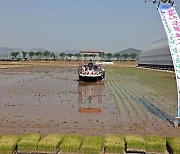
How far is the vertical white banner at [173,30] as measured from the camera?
1012cm

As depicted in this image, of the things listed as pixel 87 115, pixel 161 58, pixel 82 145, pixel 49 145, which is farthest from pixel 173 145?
pixel 161 58

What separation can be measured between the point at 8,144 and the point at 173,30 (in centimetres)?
685

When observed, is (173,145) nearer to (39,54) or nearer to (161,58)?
(161,58)

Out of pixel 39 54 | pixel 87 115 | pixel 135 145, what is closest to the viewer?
pixel 135 145

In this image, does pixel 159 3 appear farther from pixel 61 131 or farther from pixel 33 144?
pixel 33 144

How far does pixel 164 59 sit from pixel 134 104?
1587 inches

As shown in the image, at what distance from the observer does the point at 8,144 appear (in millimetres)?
6684

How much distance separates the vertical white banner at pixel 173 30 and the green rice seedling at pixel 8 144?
6.10 meters

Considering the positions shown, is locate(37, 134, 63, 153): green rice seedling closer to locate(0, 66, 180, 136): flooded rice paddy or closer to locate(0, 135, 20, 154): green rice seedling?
locate(0, 135, 20, 154): green rice seedling

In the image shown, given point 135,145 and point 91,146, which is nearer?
point 91,146

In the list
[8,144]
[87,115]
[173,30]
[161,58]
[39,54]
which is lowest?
[87,115]

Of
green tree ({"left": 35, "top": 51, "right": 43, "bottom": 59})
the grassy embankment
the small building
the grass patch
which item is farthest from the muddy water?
green tree ({"left": 35, "top": 51, "right": 43, "bottom": 59})

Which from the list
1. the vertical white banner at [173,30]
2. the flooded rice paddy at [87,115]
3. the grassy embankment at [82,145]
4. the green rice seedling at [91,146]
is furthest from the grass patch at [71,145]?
the vertical white banner at [173,30]

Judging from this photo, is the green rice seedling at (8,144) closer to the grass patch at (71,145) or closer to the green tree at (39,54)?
the grass patch at (71,145)
